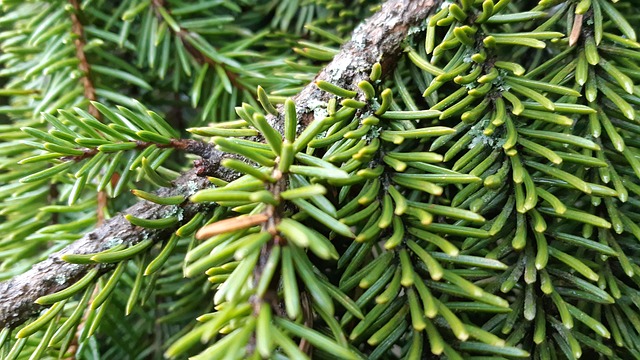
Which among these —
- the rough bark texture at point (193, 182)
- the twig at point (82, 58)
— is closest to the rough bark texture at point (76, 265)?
the rough bark texture at point (193, 182)

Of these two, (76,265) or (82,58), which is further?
(82,58)

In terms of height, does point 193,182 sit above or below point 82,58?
below

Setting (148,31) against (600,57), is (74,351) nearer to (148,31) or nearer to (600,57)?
(148,31)

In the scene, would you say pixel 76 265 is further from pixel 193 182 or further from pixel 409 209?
pixel 409 209

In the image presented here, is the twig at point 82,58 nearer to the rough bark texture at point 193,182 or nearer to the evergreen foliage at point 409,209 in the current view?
the evergreen foliage at point 409,209

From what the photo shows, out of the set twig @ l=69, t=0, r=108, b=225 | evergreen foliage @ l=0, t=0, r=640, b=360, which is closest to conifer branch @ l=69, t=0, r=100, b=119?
twig @ l=69, t=0, r=108, b=225

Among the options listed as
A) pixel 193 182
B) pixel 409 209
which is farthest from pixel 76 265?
pixel 409 209

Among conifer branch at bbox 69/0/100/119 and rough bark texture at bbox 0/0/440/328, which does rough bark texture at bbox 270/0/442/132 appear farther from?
conifer branch at bbox 69/0/100/119

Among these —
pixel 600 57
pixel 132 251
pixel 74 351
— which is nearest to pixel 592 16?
pixel 600 57
